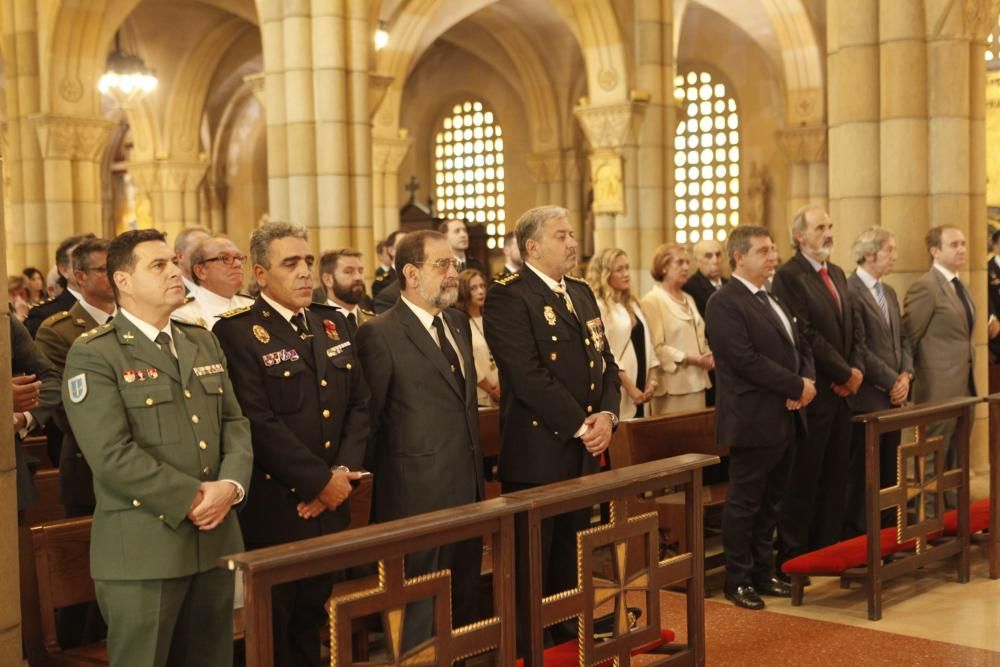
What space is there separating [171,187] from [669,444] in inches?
668

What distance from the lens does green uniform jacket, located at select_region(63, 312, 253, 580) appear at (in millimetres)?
3258

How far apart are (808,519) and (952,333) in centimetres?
168

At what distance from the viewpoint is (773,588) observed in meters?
5.45


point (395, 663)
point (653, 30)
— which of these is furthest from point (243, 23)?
point (395, 663)

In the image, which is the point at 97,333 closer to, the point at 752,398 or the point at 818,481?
the point at 752,398

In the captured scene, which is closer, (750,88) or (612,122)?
(612,122)

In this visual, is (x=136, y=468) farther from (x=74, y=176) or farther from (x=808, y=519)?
(x=74, y=176)

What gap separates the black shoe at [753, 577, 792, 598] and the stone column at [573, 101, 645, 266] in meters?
8.34

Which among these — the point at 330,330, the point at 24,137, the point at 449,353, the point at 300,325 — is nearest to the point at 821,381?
the point at 449,353

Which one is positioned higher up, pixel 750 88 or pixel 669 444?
pixel 750 88

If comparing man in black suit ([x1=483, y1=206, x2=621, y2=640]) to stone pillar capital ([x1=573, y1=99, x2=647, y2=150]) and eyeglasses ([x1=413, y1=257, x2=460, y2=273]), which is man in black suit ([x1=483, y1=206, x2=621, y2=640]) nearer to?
eyeglasses ([x1=413, y1=257, x2=460, y2=273])

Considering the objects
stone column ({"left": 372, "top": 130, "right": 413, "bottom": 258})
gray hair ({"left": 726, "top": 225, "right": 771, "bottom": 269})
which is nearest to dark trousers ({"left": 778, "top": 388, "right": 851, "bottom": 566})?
gray hair ({"left": 726, "top": 225, "right": 771, "bottom": 269})

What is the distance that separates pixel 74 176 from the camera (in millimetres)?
14023

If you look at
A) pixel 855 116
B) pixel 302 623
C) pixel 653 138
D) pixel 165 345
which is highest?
pixel 653 138
